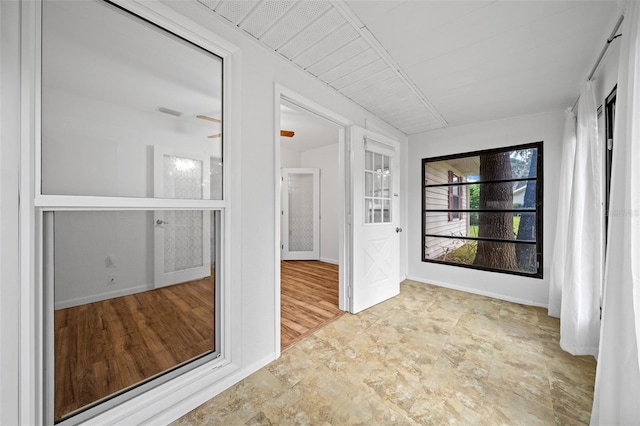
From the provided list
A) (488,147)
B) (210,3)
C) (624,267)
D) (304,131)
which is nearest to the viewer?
(624,267)

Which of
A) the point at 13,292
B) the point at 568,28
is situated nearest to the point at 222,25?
the point at 13,292

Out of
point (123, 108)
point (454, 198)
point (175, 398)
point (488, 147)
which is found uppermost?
point (488, 147)

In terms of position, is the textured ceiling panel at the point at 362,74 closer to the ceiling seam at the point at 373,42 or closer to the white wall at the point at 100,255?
the ceiling seam at the point at 373,42

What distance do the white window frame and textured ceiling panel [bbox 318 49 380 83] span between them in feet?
2.85

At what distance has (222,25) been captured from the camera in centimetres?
158

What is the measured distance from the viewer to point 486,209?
11.3 feet

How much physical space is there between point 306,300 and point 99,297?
87.6 inches

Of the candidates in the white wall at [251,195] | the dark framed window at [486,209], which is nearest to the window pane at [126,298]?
the white wall at [251,195]

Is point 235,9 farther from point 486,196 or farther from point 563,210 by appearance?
point 486,196

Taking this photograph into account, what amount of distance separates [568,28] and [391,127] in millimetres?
2077

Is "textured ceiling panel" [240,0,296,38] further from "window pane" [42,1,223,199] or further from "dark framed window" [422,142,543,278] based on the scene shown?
"dark framed window" [422,142,543,278]

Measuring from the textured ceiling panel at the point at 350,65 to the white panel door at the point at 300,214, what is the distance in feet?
11.1

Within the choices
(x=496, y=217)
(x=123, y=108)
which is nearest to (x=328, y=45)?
(x=123, y=108)

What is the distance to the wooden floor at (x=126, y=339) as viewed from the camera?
1153 millimetres
